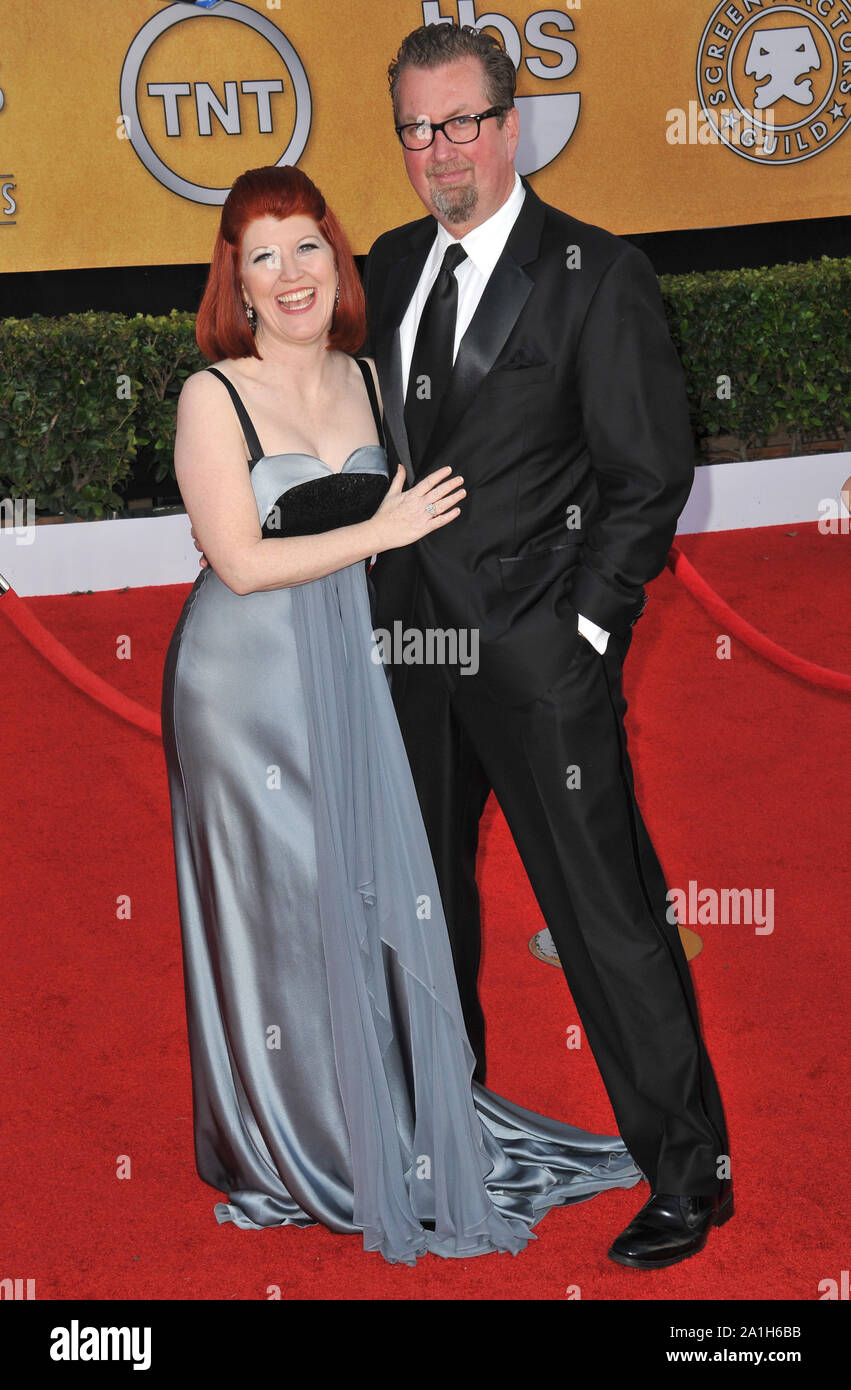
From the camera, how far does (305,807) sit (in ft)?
9.87

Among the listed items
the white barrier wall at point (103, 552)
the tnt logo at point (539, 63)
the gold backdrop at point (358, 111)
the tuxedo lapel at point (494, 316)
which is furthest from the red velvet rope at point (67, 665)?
the tnt logo at point (539, 63)

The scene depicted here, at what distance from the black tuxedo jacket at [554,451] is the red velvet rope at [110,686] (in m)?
1.56

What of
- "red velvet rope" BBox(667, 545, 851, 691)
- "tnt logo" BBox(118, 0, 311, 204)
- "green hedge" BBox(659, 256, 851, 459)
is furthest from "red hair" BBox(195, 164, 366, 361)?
"green hedge" BBox(659, 256, 851, 459)

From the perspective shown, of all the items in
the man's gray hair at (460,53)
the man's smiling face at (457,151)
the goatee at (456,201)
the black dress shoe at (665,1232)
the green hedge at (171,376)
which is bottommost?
the black dress shoe at (665,1232)

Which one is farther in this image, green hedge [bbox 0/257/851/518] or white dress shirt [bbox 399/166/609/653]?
green hedge [bbox 0/257/851/518]

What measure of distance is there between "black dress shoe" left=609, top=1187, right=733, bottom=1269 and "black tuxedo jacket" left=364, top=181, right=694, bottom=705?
1.07m

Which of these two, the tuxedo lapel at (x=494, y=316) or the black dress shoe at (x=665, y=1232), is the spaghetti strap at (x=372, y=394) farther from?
the black dress shoe at (x=665, y=1232)

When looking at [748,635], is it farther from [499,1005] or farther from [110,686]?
[110,686]

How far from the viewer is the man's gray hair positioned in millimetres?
2729

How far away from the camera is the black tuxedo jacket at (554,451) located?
107 inches

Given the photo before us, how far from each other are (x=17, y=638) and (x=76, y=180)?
271 centimetres

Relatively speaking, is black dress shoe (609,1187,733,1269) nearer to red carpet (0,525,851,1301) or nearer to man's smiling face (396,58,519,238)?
red carpet (0,525,851,1301)

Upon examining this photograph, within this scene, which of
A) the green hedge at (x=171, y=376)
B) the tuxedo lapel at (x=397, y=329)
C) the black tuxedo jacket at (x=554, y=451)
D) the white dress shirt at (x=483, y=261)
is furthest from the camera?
the green hedge at (x=171, y=376)

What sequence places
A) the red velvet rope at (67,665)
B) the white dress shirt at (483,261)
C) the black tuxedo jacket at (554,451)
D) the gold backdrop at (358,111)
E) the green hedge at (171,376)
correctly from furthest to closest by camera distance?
A: the gold backdrop at (358,111)
the green hedge at (171,376)
the red velvet rope at (67,665)
the white dress shirt at (483,261)
the black tuxedo jacket at (554,451)
